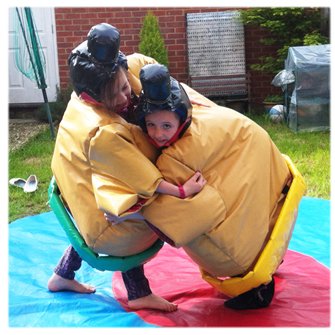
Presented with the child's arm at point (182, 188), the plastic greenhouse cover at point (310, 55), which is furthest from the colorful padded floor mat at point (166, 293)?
the plastic greenhouse cover at point (310, 55)

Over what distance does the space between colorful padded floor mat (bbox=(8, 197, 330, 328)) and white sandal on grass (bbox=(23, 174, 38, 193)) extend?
47.9 inches

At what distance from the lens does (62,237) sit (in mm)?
4086

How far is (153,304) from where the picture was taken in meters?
2.99

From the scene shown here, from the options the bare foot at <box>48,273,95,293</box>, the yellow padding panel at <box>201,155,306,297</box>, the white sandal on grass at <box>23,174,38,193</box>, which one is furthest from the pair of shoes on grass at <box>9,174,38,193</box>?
the yellow padding panel at <box>201,155,306,297</box>

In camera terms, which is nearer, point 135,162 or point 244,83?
point 135,162

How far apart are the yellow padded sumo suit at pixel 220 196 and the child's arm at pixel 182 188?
23 millimetres

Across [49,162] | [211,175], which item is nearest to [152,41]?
[49,162]

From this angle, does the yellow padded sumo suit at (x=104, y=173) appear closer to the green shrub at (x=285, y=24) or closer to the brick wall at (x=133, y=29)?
the green shrub at (x=285, y=24)

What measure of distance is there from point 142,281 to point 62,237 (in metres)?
1.21

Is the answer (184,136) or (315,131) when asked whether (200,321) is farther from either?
(315,131)

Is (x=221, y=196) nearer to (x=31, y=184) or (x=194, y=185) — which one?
(x=194, y=185)

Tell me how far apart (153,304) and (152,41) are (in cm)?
593

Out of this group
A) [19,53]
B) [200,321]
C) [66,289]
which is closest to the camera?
[200,321]

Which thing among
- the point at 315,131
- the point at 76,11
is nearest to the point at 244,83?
the point at 315,131
